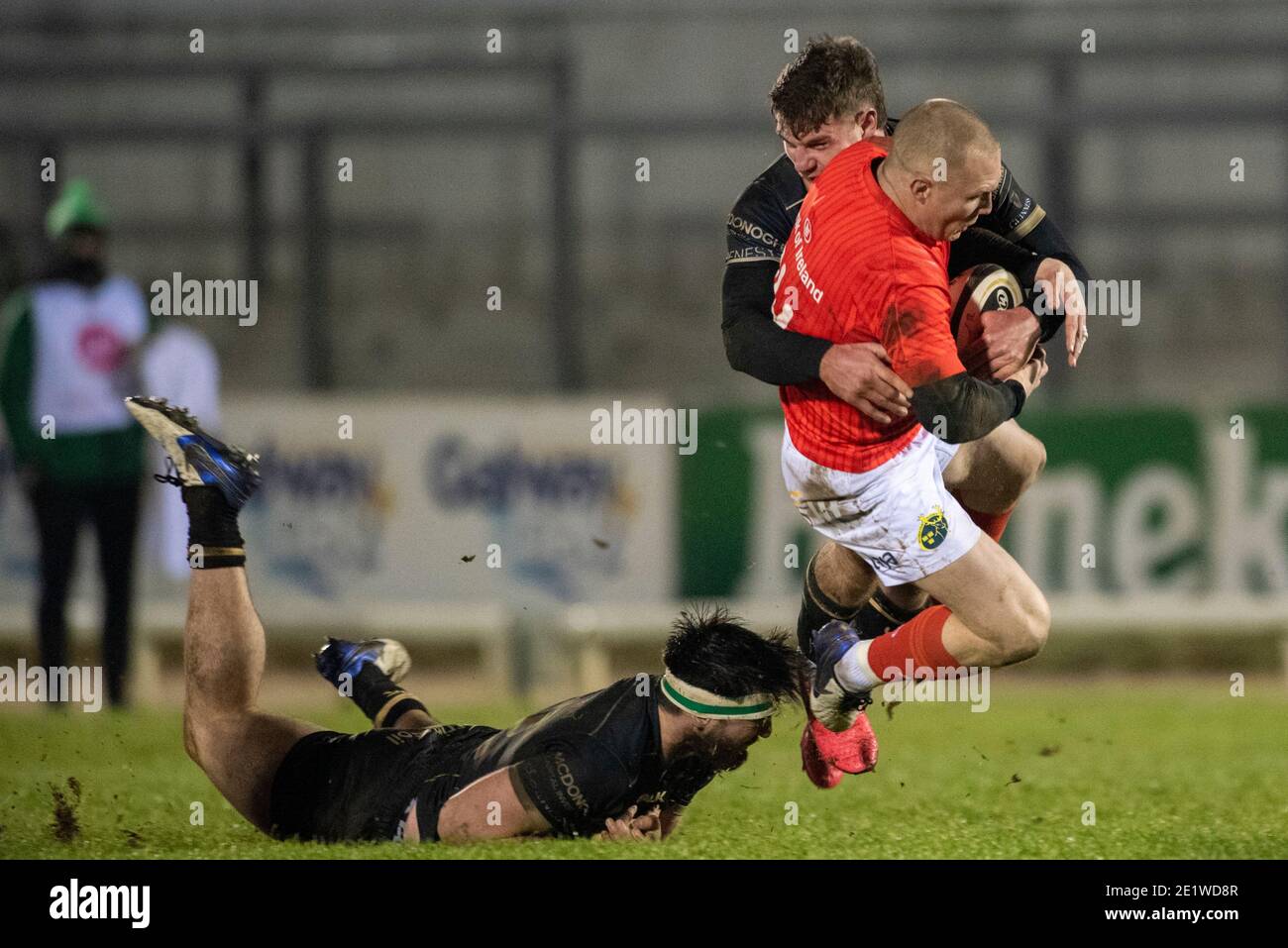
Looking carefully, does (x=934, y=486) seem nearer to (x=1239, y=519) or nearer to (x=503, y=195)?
(x=1239, y=519)

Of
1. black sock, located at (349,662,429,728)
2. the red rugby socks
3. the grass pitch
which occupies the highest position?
the red rugby socks

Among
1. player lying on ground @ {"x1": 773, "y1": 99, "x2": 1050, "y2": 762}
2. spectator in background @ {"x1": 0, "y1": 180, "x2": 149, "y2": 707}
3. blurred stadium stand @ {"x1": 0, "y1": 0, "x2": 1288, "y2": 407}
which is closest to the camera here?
player lying on ground @ {"x1": 773, "y1": 99, "x2": 1050, "y2": 762}

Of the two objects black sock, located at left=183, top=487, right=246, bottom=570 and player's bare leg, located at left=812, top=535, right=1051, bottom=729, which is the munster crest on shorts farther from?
black sock, located at left=183, top=487, right=246, bottom=570

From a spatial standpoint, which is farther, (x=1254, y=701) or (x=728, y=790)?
(x=1254, y=701)

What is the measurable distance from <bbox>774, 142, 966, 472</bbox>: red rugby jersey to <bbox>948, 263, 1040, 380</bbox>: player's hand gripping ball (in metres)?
0.23

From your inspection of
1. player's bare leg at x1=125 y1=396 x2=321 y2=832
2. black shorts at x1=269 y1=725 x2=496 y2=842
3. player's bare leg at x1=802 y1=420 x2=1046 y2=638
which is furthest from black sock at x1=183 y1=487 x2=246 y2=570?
player's bare leg at x1=802 y1=420 x2=1046 y2=638

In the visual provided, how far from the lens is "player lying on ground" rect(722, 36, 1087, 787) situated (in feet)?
16.1

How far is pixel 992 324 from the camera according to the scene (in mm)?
5125

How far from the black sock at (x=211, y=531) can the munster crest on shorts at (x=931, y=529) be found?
1.95 metres

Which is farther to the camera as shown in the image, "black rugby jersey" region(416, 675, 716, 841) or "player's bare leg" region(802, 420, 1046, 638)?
"player's bare leg" region(802, 420, 1046, 638)

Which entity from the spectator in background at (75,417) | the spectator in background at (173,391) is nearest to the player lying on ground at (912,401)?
the spectator in background at (75,417)

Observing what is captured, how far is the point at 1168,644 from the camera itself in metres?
10.1

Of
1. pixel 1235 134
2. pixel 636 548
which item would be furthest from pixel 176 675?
pixel 1235 134

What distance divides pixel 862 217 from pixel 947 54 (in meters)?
5.01
